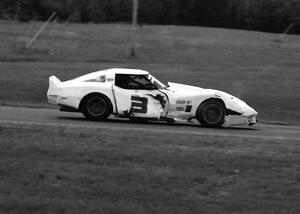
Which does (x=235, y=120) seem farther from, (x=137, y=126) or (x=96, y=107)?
(x=96, y=107)

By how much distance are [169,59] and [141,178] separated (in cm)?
2552

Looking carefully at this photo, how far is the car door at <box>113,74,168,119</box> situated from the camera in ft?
47.9

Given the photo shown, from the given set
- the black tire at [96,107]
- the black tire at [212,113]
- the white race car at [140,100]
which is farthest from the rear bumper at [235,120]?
the black tire at [96,107]

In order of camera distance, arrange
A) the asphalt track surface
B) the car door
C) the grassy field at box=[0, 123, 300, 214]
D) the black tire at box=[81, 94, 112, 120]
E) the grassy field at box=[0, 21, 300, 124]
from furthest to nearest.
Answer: the grassy field at box=[0, 21, 300, 124] < the black tire at box=[81, 94, 112, 120] < the car door < the asphalt track surface < the grassy field at box=[0, 123, 300, 214]

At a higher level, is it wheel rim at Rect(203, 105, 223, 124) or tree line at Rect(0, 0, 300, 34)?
tree line at Rect(0, 0, 300, 34)

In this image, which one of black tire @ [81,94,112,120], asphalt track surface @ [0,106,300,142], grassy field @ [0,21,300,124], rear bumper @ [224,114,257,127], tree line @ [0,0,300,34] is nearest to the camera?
asphalt track surface @ [0,106,300,142]

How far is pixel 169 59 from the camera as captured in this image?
33.0 m

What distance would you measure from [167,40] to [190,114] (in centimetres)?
2610

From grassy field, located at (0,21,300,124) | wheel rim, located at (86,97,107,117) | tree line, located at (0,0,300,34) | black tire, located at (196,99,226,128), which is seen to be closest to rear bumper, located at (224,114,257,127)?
black tire, located at (196,99,226,128)

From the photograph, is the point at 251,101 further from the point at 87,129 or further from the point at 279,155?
the point at 279,155

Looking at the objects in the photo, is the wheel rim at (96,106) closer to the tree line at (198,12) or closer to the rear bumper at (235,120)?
the rear bumper at (235,120)

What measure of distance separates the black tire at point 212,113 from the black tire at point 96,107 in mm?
2027

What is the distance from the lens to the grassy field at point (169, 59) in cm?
2192

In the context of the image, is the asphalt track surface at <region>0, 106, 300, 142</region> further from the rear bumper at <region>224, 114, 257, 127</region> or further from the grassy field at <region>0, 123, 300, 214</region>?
the grassy field at <region>0, 123, 300, 214</region>
